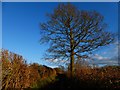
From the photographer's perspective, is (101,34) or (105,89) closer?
(105,89)

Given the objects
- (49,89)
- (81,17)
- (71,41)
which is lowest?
(49,89)

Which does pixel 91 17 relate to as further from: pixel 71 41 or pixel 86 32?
pixel 71 41

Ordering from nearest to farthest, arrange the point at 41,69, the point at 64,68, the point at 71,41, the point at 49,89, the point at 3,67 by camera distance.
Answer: the point at 3,67
the point at 49,89
the point at 41,69
the point at 71,41
the point at 64,68

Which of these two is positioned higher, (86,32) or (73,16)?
(73,16)

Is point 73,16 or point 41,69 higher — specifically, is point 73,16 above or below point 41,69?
above

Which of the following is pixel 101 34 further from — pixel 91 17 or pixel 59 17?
pixel 59 17

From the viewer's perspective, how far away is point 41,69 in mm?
15688

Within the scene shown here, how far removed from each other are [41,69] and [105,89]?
6.29m

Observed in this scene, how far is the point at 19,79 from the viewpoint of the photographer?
1014cm

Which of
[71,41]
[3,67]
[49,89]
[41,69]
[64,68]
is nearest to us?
[3,67]

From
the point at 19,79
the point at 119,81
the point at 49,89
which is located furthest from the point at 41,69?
the point at 119,81

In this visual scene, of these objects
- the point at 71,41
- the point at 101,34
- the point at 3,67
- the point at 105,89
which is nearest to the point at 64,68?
the point at 71,41

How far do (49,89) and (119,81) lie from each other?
14.9 feet

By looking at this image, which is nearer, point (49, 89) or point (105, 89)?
point (105, 89)
